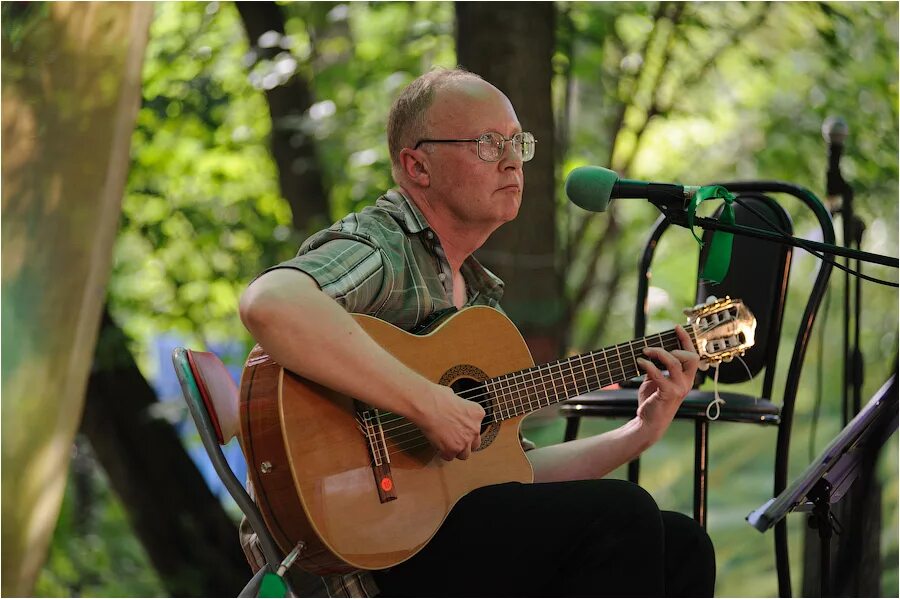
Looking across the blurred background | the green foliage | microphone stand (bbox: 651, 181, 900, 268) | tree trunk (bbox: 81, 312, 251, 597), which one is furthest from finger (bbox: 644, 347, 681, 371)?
the green foliage

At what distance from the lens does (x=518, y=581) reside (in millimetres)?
2025

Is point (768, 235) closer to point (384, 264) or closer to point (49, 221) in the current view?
point (384, 264)

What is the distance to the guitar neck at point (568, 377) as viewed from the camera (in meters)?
2.26

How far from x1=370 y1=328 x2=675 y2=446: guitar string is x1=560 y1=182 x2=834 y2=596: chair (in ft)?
1.33

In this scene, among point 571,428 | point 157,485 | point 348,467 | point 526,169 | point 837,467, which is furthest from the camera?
point 157,485

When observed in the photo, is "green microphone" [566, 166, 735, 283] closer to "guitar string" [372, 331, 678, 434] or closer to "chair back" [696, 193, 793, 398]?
"guitar string" [372, 331, 678, 434]

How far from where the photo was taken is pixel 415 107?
7.74 ft

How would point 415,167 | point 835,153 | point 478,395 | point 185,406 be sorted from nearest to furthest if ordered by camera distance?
point 478,395 → point 415,167 → point 835,153 → point 185,406

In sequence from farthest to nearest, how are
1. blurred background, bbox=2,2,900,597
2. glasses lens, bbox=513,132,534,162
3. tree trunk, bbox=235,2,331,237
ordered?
tree trunk, bbox=235,2,331,237
blurred background, bbox=2,2,900,597
glasses lens, bbox=513,132,534,162

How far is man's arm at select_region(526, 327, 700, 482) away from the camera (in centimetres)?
229

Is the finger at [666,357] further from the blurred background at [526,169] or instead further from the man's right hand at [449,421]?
the blurred background at [526,169]

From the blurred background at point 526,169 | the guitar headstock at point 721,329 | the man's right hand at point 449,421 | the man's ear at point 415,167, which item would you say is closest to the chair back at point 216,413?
the man's right hand at point 449,421

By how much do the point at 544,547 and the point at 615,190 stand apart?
73cm

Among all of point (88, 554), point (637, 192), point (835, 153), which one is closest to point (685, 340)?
point (637, 192)
